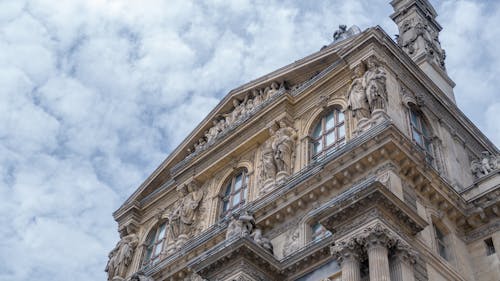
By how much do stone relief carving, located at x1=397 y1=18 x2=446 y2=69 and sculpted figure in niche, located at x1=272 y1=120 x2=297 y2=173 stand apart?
11.5 m

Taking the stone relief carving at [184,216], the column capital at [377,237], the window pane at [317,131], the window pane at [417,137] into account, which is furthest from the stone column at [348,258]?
the stone relief carving at [184,216]

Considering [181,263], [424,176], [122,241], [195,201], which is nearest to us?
[424,176]

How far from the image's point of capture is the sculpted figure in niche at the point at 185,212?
98.0 ft

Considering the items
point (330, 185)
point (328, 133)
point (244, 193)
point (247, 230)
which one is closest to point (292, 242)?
point (247, 230)

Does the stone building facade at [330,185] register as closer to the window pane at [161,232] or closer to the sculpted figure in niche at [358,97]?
the sculpted figure in niche at [358,97]

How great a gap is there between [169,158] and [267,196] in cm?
1086

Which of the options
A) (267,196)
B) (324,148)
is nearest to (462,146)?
(324,148)

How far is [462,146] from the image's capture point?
1133 inches

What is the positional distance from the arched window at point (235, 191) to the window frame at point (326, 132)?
369 centimetres

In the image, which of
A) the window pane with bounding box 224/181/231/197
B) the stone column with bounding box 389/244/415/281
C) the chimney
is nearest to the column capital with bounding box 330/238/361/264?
the stone column with bounding box 389/244/415/281

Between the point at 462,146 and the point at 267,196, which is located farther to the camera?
the point at 462,146

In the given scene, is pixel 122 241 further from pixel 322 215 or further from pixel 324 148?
pixel 322 215

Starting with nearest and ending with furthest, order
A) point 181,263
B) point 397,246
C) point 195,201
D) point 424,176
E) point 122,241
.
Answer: point 397,246 < point 424,176 < point 181,263 < point 195,201 < point 122,241

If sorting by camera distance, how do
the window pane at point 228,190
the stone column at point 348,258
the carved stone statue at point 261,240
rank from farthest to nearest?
the window pane at point 228,190
the carved stone statue at point 261,240
the stone column at point 348,258
